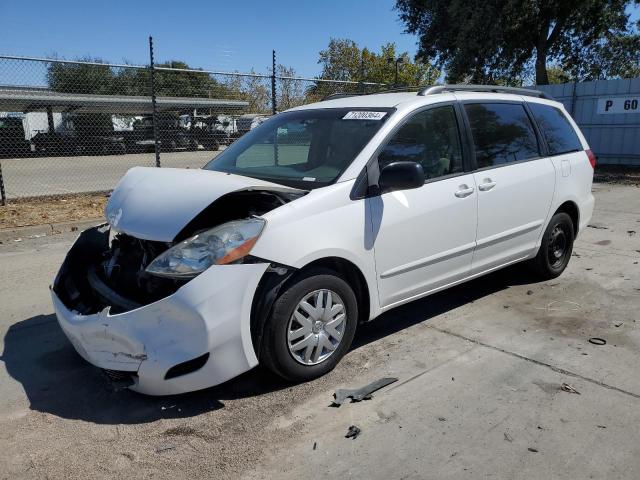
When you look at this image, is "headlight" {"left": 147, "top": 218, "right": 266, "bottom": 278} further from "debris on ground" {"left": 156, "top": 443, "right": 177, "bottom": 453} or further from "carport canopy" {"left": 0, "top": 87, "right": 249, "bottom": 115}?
"carport canopy" {"left": 0, "top": 87, "right": 249, "bottom": 115}

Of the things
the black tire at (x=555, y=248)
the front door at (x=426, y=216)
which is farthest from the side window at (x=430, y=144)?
the black tire at (x=555, y=248)

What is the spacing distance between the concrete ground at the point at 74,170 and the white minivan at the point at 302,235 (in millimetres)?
8412

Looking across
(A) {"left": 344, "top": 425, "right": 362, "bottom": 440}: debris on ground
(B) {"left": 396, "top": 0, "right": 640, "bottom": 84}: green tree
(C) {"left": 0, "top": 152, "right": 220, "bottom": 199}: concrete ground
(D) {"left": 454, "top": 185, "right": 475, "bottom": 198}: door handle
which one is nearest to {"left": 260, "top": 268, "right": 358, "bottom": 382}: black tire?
(A) {"left": 344, "top": 425, "right": 362, "bottom": 440}: debris on ground

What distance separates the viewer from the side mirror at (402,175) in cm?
342

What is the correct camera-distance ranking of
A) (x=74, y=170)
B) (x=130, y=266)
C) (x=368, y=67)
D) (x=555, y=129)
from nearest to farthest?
(x=130, y=266)
(x=555, y=129)
(x=74, y=170)
(x=368, y=67)

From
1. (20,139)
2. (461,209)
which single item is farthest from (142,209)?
(20,139)

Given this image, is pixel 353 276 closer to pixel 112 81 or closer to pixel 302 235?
pixel 302 235

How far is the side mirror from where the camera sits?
11.2ft

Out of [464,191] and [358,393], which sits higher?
[464,191]

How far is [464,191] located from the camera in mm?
4066

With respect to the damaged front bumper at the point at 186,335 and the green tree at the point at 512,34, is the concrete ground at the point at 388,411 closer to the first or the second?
the damaged front bumper at the point at 186,335

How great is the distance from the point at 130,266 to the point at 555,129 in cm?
414

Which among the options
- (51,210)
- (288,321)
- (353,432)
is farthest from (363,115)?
(51,210)

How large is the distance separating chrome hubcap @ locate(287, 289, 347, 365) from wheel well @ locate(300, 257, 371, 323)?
187 mm
